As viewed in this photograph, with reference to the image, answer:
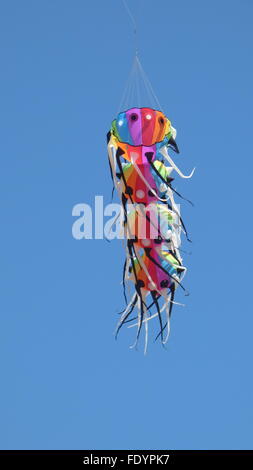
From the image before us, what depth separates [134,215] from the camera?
108 feet

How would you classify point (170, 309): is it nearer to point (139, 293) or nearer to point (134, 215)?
point (139, 293)

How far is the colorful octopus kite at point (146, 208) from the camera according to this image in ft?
109

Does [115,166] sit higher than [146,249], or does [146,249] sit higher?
[115,166]

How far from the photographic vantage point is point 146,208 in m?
33.2

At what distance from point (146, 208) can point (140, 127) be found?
251 centimetres

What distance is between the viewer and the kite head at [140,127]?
3344 centimetres

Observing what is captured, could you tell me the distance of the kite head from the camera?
33438 mm

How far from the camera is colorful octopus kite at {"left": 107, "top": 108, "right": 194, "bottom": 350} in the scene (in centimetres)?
3316

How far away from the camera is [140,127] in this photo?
33.4 m
